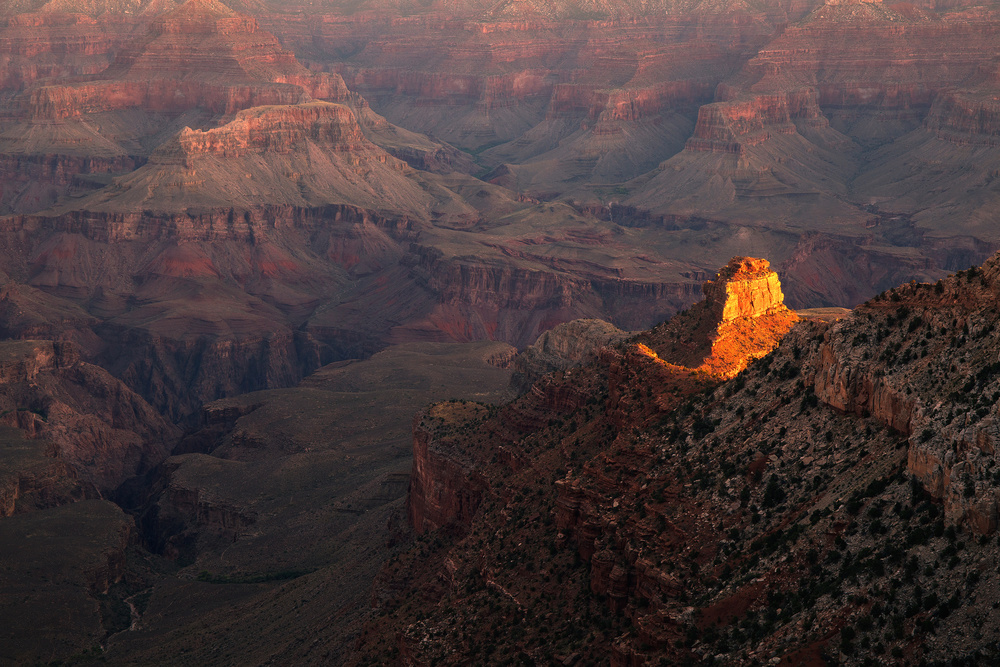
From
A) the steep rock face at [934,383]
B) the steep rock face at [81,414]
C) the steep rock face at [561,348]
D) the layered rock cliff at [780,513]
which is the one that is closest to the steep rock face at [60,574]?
the steep rock face at [81,414]

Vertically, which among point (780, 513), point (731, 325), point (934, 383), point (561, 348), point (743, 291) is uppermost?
point (934, 383)

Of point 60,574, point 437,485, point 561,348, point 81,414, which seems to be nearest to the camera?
point 437,485

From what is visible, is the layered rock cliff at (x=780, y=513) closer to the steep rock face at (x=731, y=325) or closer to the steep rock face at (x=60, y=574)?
the steep rock face at (x=731, y=325)

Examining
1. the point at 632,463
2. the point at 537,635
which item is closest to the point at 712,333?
the point at 632,463

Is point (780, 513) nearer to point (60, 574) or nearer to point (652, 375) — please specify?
point (652, 375)

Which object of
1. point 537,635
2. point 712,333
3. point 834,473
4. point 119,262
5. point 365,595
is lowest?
point 119,262

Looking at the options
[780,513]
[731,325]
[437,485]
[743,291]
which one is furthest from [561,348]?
[780,513]

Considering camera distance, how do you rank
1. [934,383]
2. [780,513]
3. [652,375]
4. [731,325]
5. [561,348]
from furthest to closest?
[561,348] → [731,325] → [652,375] → [780,513] → [934,383]

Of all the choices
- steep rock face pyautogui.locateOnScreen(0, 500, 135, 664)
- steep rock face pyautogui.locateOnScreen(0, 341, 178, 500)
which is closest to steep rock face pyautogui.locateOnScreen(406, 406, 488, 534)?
steep rock face pyautogui.locateOnScreen(0, 500, 135, 664)

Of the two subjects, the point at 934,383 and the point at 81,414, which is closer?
the point at 934,383

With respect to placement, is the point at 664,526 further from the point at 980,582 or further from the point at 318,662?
the point at 318,662

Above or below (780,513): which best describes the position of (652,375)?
below
